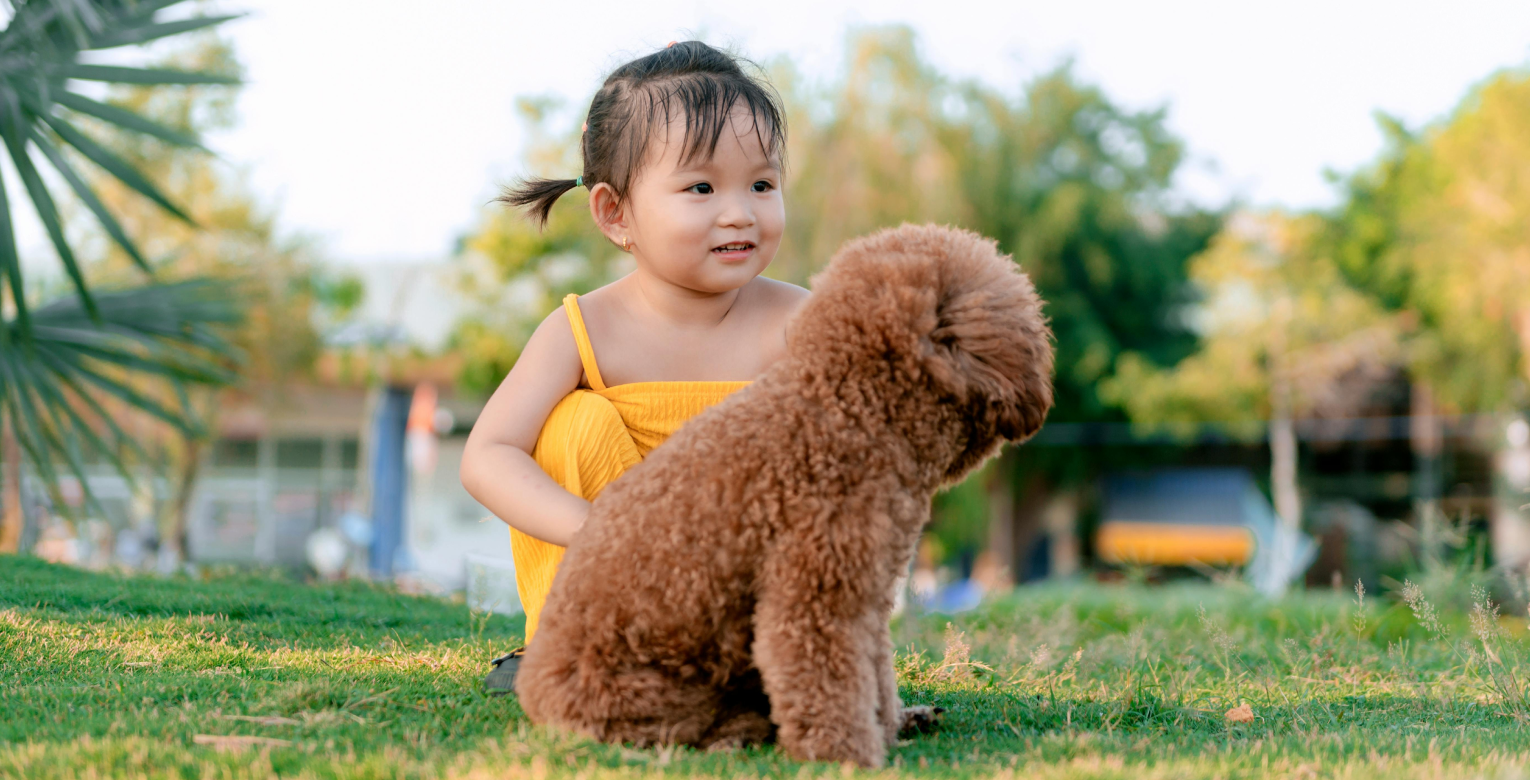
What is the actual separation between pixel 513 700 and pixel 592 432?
1.93ft

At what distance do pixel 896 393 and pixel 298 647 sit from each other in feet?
6.58

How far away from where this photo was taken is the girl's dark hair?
251cm

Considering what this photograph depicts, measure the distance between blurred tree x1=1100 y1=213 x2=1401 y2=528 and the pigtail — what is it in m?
19.4

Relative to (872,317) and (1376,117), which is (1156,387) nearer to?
(1376,117)

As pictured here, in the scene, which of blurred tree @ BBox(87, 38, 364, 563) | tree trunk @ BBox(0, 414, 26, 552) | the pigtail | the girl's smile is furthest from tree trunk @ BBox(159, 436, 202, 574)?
the girl's smile

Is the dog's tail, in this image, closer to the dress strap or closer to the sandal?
the dress strap

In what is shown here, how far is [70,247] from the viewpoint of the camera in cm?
447

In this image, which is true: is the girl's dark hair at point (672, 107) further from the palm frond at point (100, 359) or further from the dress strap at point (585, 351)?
the palm frond at point (100, 359)

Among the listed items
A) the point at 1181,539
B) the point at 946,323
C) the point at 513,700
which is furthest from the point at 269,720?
the point at 1181,539

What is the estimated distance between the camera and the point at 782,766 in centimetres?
192

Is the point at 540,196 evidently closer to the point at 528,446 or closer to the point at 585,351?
the point at 585,351

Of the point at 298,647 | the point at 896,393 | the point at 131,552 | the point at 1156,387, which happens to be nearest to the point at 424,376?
the point at 131,552

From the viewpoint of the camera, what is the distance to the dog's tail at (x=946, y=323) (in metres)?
1.96

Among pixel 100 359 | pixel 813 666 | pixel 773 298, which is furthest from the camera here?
pixel 100 359
